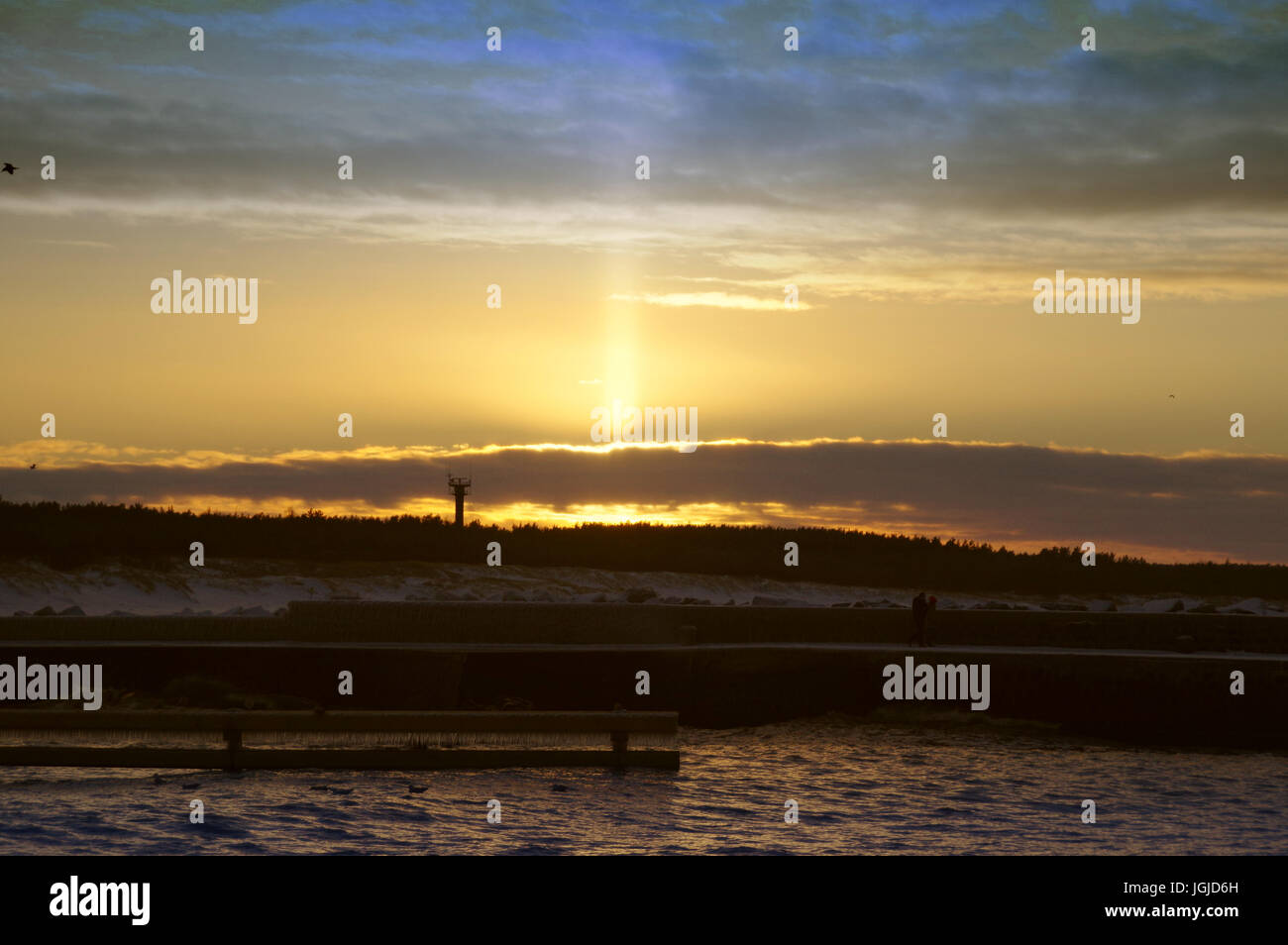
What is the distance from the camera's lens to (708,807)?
1588 centimetres

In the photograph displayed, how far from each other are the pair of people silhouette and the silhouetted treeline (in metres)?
41.0

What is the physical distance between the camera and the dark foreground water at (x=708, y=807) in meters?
13.6

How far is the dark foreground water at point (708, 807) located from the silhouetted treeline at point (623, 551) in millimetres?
45738

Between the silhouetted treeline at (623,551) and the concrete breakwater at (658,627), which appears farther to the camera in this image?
the silhouetted treeline at (623,551)

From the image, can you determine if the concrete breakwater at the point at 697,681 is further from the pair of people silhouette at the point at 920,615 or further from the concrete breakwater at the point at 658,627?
the pair of people silhouette at the point at 920,615

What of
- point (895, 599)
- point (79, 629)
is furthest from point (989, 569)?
point (79, 629)

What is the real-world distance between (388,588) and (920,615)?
114 feet

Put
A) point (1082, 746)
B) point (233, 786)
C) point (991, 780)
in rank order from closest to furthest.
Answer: point (233, 786)
point (991, 780)
point (1082, 746)

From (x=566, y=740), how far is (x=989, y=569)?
55950 mm

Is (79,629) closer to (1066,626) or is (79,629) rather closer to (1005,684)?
(1005,684)

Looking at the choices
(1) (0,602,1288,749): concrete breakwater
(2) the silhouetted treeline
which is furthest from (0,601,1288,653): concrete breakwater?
(2) the silhouetted treeline

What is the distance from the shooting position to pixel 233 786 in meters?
16.3

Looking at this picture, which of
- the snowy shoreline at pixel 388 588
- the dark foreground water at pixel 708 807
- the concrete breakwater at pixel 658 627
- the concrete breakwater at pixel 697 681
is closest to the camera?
the dark foreground water at pixel 708 807

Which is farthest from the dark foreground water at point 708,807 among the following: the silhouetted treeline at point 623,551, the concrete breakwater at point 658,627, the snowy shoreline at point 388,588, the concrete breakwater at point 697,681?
the silhouetted treeline at point 623,551
